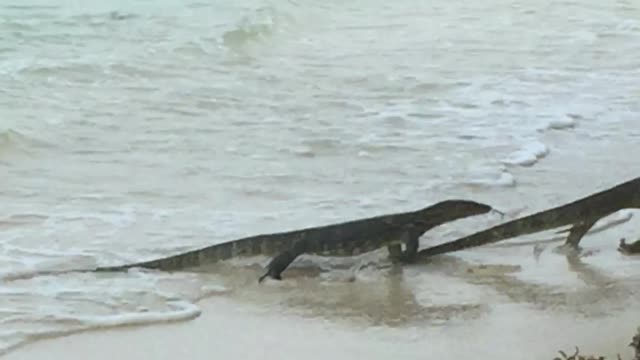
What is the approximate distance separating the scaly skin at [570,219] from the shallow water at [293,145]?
0.30 feet

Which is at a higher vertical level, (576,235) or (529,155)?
(529,155)

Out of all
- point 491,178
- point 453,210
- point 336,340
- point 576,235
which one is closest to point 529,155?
point 491,178

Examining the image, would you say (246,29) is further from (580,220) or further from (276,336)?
(276,336)

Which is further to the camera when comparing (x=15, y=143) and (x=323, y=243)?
(x=15, y=143)

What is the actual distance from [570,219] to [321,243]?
0.97 m

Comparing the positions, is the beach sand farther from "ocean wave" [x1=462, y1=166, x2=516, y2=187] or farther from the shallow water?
"ocean wave" [x1=462, y1=166, x2=516, y2=187]

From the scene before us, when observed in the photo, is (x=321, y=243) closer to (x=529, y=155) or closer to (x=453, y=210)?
(x=453, y=210)

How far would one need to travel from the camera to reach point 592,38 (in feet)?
38.2

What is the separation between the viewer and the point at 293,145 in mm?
7449

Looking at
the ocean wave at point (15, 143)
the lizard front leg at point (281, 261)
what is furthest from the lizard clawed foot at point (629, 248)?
the ocean wave at point (15, 143)

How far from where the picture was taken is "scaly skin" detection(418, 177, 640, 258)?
5.23 metres

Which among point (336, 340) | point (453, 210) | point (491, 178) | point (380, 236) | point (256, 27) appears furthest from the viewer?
point (256, 27)

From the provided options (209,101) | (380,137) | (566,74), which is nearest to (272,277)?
→ (380,137)

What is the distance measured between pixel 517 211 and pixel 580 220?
81 centimetres
